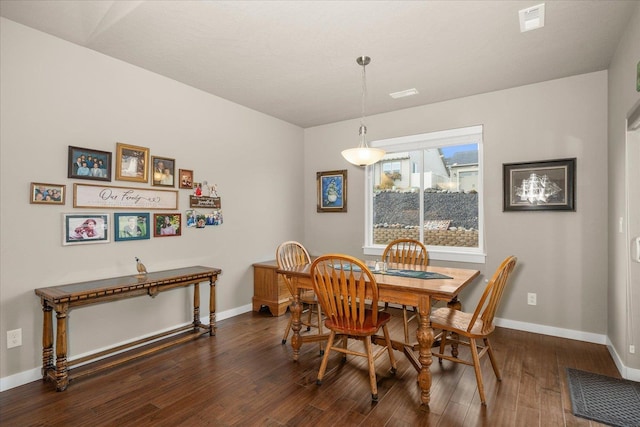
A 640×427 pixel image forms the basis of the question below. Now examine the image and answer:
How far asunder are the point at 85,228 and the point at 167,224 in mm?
720

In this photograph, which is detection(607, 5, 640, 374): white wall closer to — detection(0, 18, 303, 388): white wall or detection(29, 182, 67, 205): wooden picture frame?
detection(0, 18, 303, 388): white wall

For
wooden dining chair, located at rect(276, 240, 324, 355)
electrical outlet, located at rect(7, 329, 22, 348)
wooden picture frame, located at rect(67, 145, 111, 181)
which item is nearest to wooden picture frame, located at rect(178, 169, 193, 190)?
wooden picture frame, located at rect(67, 145, 111, 181)

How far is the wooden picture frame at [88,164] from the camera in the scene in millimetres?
2676

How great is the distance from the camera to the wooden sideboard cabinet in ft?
13.2

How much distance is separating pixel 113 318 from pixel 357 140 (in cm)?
350

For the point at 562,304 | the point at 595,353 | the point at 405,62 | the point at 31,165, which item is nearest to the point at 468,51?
the point at 405,62

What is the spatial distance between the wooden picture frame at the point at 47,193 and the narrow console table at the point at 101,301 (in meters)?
0.65

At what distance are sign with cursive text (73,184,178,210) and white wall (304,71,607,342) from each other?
312cm

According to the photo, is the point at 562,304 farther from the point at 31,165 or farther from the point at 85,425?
the point at 31,165

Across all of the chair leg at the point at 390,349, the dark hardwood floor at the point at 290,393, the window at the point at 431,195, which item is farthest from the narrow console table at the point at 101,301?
the window at the point at 431,195

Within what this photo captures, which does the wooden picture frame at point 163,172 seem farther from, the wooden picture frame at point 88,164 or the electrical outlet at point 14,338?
the electrical outlet at point 14,338

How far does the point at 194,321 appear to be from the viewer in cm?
343

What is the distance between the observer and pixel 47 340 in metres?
2.43

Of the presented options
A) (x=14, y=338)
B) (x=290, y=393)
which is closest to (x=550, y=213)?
(x=290, y=393)
